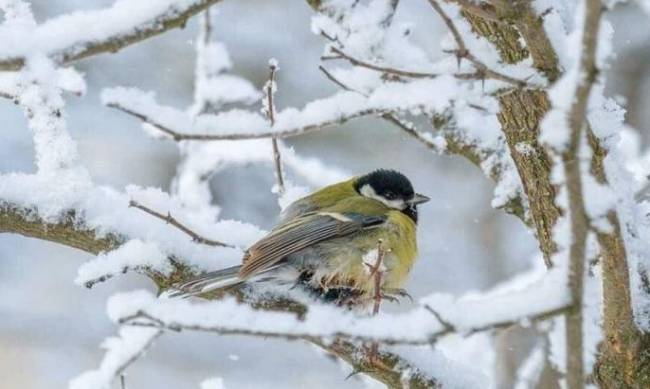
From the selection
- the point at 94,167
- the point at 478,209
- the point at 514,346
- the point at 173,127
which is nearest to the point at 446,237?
the point at 478,209

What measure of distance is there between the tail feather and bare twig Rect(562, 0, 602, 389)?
1373 mm

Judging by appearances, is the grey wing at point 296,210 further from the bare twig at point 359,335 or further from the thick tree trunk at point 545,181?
the bare twig at point 359,335

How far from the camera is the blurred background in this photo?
7672mm

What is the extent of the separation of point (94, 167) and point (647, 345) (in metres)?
6.61

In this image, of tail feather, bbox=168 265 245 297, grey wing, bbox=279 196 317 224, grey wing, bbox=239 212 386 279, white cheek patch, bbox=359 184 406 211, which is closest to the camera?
tail feather, bbox=168 265 245 297

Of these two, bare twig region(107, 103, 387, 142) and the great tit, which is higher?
the great tit

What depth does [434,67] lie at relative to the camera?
2.32 m

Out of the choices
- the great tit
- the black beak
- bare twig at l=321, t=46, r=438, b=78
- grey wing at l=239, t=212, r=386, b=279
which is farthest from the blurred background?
bare twig at l=321, t=46, r=438, b=78

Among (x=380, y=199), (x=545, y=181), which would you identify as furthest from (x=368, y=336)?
(x=380, y=199)

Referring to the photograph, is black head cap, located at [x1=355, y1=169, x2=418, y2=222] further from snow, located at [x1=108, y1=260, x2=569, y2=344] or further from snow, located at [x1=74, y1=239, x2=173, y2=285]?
snow, located at [x1=108, y1=260, x2=569, y2=344]

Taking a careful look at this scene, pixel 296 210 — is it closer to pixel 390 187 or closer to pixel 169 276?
pixel 390 187

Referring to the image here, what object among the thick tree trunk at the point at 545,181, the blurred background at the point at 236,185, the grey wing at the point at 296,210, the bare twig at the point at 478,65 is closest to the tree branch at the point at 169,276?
the thick tree trunk at the point at 545,181

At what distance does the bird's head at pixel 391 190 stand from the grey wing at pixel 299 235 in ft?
1.03

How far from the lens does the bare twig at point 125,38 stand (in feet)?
6.50
